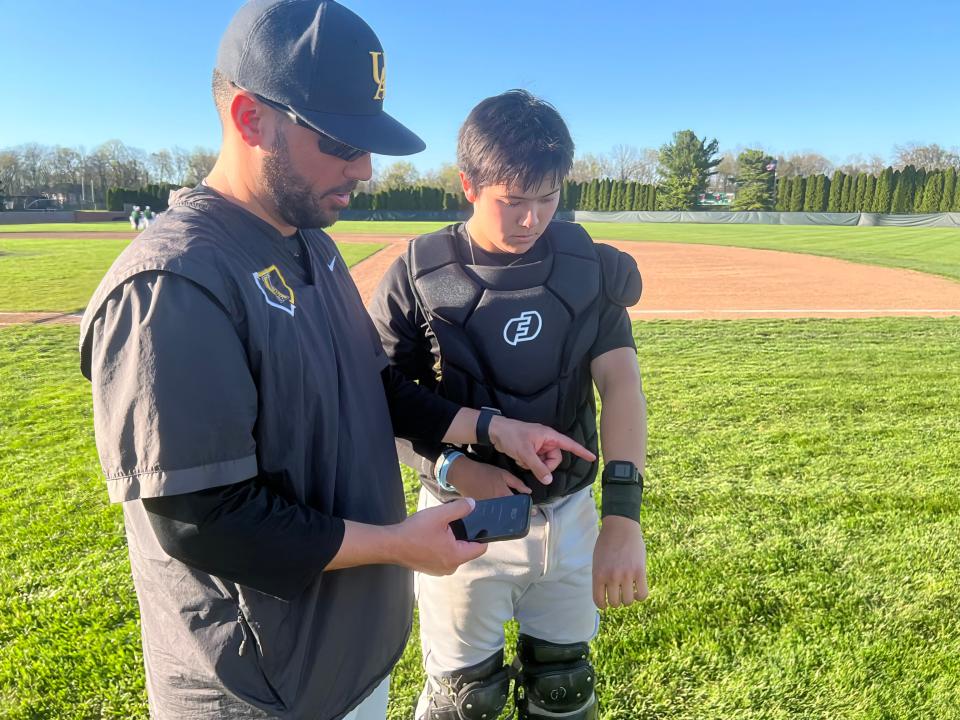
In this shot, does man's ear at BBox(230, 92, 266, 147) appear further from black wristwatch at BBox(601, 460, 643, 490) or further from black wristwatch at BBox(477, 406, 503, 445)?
black wristwatch at BBox(601, 460, 643, 490)

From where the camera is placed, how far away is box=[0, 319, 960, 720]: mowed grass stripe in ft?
9.00

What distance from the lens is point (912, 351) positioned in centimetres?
834

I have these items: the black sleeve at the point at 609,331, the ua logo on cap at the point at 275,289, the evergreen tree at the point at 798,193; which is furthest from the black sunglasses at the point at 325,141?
the evergreen tree at the point at 798,193

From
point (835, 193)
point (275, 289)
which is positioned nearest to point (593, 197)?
point (835, 193)

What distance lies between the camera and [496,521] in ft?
5.27

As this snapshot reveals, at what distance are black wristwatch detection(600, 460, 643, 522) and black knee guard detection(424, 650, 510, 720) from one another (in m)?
0.73

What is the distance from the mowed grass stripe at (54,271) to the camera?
1277cm

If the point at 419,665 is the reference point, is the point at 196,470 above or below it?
above

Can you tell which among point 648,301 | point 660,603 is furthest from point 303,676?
point 648,301

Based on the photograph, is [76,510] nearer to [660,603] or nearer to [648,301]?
[660,603]

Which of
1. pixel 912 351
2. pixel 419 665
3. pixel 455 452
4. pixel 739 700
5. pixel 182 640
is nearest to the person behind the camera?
pixel 182 640

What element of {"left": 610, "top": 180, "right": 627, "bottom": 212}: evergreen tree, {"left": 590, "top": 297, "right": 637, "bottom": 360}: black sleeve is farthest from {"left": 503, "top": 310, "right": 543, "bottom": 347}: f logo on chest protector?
{"left": 610, "top": 180, "right": 627, "bottom": 212}: evergreen tree

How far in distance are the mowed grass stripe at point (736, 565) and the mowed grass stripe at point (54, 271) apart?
6.96m

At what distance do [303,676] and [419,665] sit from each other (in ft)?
5.49
